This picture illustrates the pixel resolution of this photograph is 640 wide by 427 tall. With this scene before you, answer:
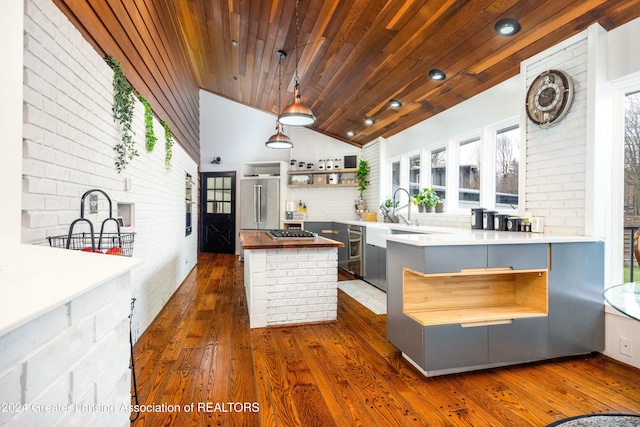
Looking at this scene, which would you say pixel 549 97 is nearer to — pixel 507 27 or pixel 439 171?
pixel 507 27

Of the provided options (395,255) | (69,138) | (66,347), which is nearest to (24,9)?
(69,138)

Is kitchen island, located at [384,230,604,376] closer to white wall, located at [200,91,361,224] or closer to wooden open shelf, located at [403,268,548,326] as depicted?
wooden open shelf, located at [403,268,548,326]

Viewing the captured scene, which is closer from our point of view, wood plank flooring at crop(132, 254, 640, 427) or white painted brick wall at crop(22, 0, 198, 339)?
white painted brick wall at crop(22, 0, 198, 339)

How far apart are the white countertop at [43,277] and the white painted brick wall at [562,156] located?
3.17 meters

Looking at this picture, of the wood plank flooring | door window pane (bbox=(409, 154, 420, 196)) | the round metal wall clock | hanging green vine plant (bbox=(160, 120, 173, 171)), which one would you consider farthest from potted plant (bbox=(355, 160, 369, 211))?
the wood plank flooring

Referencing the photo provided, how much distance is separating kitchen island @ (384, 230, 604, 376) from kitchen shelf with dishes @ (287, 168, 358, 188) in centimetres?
460

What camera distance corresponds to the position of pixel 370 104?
17.2 ft

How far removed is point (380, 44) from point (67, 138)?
299cm

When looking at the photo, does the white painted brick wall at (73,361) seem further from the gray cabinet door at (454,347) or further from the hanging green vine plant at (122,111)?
the hanging green vine plant at (122,111)

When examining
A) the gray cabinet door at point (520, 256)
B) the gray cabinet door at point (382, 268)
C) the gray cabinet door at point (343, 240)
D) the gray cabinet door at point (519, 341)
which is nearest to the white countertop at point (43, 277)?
the gray cabinet door at point (520, 256)

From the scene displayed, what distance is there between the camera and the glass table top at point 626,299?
4.61ft

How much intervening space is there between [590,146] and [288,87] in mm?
4435

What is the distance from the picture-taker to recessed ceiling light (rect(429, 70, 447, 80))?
3.78m

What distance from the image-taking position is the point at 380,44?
11.9ft
